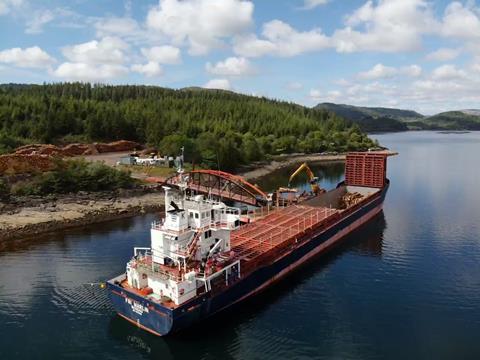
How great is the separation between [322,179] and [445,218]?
4085 centimetres

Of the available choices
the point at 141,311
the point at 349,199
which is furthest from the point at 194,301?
the point at 349,199

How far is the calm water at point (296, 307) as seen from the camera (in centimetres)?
2516

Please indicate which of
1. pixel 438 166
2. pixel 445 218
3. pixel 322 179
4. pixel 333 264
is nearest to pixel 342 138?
pixel 438 166

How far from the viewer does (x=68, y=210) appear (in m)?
55.7

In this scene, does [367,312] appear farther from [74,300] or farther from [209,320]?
[74,300]

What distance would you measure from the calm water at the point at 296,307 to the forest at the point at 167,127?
45.4 m

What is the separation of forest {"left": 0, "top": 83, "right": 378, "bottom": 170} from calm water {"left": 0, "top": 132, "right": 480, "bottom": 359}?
149ft

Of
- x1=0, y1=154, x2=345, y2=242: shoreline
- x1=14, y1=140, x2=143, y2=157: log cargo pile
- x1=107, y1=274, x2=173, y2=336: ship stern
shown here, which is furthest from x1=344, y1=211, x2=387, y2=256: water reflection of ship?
A: x1=14, y1=140, x2=143, y2=157: log cargo pile

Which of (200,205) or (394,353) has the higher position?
(200,205)

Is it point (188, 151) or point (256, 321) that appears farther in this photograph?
point (188, 151)

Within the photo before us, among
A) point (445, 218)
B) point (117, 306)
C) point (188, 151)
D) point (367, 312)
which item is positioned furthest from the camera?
point (188, 151)

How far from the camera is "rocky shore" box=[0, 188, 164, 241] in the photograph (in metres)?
49.0

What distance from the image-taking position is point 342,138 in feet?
507

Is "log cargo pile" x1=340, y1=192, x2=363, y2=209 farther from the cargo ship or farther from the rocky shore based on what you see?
the rocky shore
